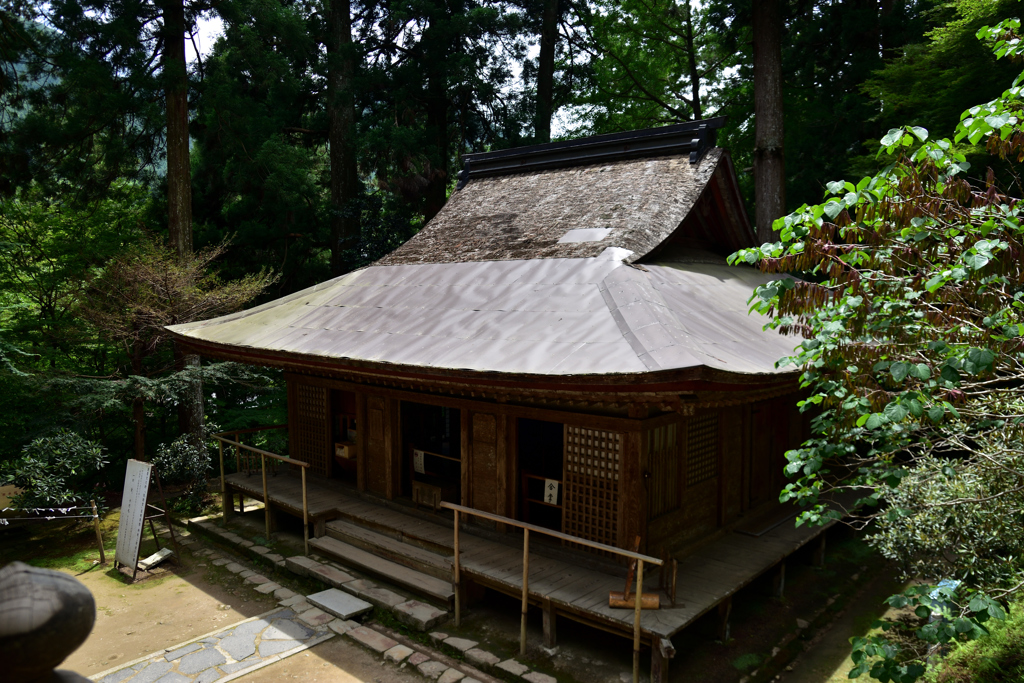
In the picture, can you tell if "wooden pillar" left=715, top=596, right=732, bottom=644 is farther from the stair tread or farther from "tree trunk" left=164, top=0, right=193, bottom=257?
"tree trunk" left=164, top=0, right=193, bottom=257

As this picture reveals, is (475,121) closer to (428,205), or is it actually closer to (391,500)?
(428,205)

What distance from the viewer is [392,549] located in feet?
26.7

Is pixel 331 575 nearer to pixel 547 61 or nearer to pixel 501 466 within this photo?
pixel 501 466

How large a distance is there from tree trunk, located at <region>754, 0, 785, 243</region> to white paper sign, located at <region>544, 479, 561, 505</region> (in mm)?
9424

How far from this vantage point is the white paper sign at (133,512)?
28.0 ft

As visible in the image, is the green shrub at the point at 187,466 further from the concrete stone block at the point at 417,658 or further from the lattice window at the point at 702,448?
the lattice window at the point at 702,448

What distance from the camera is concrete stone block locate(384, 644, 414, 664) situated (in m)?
6.48

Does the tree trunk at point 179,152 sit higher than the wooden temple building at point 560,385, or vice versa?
the tree trunk at point 179,152

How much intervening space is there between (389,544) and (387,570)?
433mm

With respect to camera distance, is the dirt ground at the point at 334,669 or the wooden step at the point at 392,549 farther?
the wooden step at the point at 392,549

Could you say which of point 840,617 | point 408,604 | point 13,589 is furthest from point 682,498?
point 13,589

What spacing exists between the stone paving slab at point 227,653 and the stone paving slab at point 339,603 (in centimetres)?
28

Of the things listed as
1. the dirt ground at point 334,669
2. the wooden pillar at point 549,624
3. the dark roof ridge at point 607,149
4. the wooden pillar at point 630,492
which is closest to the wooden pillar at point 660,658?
the wooden pillar at point 549,624

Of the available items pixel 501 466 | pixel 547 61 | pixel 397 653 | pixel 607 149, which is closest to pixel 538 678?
pixel 397 653
